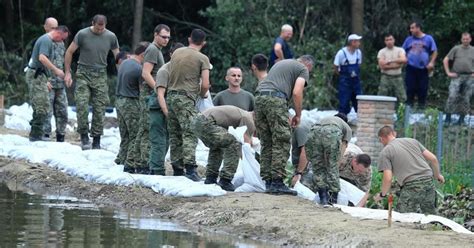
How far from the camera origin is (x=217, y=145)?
14141mm

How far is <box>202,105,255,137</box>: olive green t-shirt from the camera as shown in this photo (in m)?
14.2

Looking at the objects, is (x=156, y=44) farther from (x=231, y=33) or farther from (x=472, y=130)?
(x=231, y=33)

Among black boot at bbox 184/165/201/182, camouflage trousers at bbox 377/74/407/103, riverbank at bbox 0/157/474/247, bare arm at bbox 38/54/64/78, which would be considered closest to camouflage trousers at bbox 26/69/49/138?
bare arm at bbox 38/54/64/78

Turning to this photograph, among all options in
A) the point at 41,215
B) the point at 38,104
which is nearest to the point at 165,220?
the point at 41,215

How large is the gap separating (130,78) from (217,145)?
2449mm

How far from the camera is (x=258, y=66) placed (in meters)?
14.4

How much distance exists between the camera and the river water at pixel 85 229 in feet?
36.5

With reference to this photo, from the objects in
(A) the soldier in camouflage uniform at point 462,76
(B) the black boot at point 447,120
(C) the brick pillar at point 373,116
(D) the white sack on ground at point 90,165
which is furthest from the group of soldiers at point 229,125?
(A) the soldier in camouflage uniform at point 462,76

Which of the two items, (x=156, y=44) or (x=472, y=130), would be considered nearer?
(x=156, y=44)

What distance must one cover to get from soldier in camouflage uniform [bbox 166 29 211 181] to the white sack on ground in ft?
1.29

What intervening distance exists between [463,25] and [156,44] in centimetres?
1614

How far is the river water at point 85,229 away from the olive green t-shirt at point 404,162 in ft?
7.10

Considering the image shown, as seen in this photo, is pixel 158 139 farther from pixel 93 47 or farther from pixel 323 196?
pixel 93 47

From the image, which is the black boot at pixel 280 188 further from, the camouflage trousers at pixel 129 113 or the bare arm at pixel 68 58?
the bare arm at pixel 68 58
